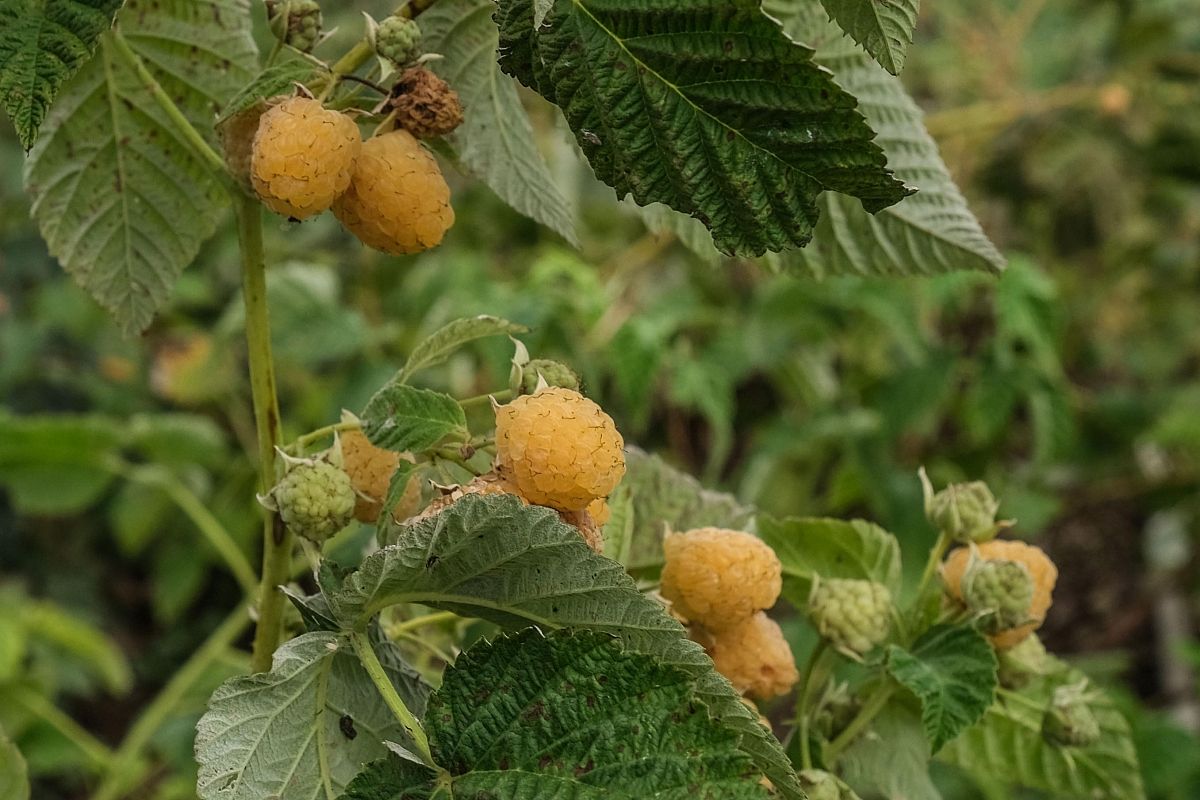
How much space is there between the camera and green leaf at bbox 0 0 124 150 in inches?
17.0

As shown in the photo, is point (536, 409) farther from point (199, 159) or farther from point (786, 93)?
point (199, 159)

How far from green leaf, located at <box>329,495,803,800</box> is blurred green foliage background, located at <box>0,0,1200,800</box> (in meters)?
0.84

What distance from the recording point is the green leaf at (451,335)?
0.49m

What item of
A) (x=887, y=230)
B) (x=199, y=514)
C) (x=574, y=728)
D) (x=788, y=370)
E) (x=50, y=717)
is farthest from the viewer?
(x=788, y=370)

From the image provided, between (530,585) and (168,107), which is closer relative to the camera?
(530,585)

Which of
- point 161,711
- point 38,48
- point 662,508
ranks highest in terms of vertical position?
point 38,48

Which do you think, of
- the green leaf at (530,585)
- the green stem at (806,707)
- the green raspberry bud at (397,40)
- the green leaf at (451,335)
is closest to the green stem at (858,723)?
the green stem at (806,707)

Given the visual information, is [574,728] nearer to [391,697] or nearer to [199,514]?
[391,697]

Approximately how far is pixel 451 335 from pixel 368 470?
0.07 metres

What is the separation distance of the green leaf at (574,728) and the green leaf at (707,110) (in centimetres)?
15

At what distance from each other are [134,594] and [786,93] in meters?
2.21

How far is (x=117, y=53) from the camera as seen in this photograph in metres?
0.58

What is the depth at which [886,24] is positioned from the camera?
0.43m

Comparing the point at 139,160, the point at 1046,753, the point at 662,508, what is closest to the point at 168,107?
the point at 139,160
